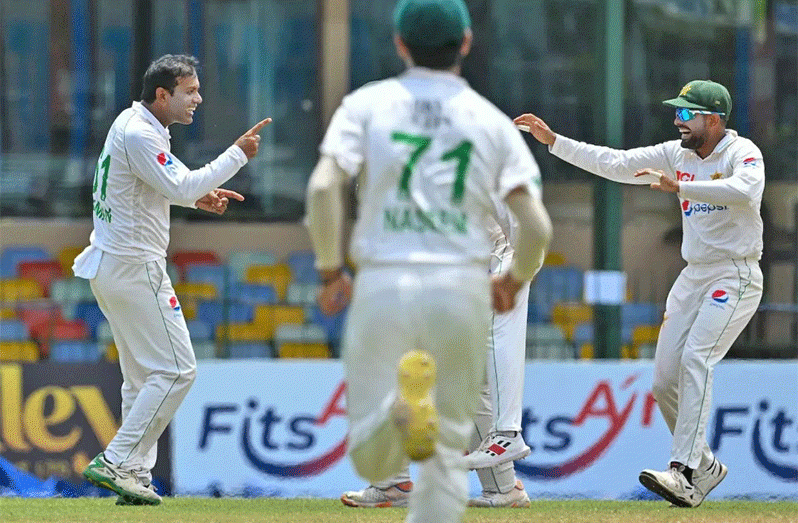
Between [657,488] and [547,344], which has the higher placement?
[657,488]

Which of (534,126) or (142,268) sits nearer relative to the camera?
(142,268)

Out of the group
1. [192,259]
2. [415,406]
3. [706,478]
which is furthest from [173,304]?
[192,259]

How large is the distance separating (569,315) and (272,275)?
8.31 feet

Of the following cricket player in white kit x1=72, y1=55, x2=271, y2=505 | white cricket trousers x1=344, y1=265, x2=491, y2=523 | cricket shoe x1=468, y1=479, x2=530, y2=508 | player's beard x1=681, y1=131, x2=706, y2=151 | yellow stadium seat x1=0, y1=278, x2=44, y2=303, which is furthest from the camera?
yellow stadium seat x1=0, y1=278, x2=44, y2=303

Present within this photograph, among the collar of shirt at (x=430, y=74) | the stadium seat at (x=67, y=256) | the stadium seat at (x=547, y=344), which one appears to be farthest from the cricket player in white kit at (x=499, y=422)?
the stadium seat at (x=67, y=256)

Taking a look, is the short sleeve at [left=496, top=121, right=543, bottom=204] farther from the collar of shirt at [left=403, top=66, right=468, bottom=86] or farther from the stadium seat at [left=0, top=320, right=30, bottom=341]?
the stadium seat at [left=0, top=320, right=30, bottom=341]

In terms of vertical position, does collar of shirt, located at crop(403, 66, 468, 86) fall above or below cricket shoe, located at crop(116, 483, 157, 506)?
above

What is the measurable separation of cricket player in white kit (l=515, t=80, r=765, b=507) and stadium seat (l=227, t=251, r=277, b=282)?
6107 mm

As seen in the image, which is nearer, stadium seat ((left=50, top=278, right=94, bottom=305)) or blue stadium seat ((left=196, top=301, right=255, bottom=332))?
blue stadium seat ((left=196, top=301, right=255, bottom=332))

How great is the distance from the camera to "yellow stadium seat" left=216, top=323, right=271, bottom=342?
13.2 m

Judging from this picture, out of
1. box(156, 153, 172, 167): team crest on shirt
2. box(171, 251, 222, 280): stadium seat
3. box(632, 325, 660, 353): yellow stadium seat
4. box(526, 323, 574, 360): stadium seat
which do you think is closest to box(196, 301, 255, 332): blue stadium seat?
box(171, 251, 222, 280): stadium seat

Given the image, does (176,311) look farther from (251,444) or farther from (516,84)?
(516,84)

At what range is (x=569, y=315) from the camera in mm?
13273

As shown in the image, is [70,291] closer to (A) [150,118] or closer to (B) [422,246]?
(A) [150,118]
